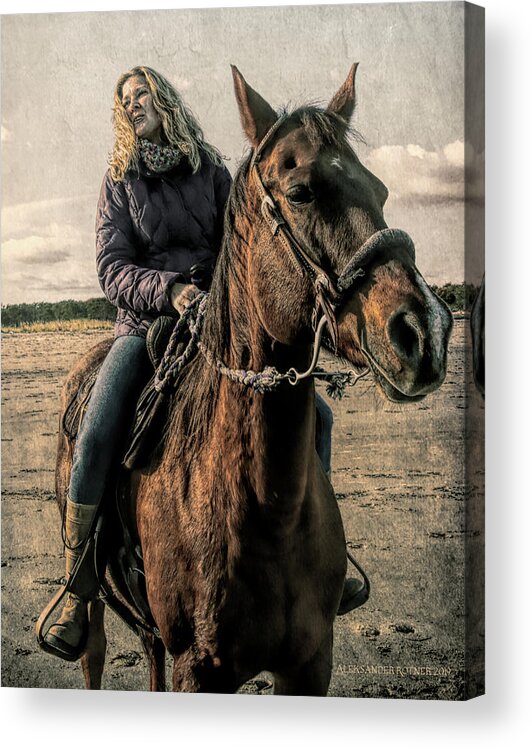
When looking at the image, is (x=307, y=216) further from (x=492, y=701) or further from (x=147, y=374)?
(x=492, y=701)

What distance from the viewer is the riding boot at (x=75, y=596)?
15.8 feet

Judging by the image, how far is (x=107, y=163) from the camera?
5.12 m

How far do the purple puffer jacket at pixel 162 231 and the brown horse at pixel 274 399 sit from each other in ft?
1.66

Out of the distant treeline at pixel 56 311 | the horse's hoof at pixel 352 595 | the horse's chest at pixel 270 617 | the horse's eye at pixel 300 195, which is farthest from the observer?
the distant treeline at pixel 56 311

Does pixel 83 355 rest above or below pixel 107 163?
below

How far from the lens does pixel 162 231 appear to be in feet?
15.9

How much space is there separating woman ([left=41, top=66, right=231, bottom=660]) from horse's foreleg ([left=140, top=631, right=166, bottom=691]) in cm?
26

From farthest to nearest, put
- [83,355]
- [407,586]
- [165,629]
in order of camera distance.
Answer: [83,355], [407,586], [165,629]

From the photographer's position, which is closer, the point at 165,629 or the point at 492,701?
the point at 165,629

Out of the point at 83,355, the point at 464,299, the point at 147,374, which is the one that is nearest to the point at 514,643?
the point at 464,299

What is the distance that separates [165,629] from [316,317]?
1.38m

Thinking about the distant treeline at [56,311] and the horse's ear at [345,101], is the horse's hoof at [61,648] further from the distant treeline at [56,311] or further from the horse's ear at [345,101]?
the horse's ear at [345,101]

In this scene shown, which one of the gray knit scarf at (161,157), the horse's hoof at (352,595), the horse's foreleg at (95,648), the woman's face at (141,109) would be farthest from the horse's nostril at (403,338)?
the horse's foreleg at (95,648)

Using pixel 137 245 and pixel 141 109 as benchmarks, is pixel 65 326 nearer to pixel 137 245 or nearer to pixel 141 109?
pixel 137 245
